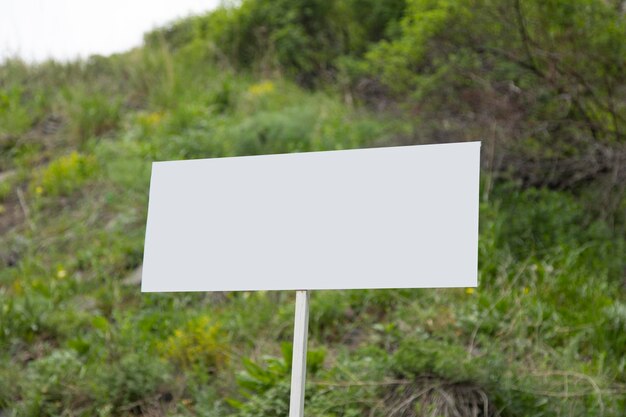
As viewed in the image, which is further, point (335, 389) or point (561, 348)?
point (561, 348)

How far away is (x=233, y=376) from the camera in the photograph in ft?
14.2

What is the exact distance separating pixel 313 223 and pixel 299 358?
0.38 m

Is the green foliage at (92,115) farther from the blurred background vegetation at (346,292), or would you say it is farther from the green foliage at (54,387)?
the green foliage at (54,387)

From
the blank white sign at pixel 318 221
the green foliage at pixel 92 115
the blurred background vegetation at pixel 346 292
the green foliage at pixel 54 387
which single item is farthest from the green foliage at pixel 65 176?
the blank white sign at pixel 318 221

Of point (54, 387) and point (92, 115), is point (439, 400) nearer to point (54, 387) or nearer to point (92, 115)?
point (54, 387)

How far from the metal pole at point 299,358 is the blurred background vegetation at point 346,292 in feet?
4.66

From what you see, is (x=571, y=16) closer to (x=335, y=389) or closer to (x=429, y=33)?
(x=429, y=33)

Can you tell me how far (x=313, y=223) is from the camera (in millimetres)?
2215

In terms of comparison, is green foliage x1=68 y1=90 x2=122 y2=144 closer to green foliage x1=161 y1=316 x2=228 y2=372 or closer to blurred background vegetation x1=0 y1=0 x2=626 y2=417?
blurred background vegetation x1=0 y1=0 x2=626 y2=417

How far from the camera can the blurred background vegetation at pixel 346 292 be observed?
3.99 m

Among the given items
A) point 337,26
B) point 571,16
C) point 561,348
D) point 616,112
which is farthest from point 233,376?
point 337,26

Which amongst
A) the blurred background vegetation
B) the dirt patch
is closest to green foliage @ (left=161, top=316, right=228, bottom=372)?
the blurred background vegetation

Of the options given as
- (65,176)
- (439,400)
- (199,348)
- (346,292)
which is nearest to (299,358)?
(439,400)

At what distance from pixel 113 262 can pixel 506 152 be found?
10.2 feet
